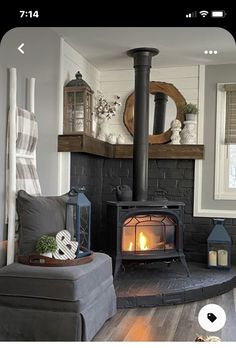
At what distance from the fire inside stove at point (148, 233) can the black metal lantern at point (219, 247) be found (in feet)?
1.18

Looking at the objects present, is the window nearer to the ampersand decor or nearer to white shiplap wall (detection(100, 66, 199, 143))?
white shiplap wall (detection(100, 66, 199, 143))

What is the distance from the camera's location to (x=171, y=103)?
264 centimetres

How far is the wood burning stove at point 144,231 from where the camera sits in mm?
2062

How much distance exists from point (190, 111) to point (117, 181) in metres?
0.69

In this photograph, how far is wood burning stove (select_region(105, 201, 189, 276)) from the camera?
2.06 meters

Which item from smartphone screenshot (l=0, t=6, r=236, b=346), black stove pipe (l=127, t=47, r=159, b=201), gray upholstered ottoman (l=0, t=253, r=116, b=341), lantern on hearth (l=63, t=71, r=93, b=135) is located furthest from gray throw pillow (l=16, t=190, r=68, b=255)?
black stove pipe (l=127, t=47, r=159, b=201)

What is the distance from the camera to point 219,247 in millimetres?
2457

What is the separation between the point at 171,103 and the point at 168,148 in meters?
0.31

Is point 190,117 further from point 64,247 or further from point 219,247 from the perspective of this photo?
point 64,247

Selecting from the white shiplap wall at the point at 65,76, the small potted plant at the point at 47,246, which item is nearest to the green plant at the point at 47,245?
the small potted plant at the point at 47,246

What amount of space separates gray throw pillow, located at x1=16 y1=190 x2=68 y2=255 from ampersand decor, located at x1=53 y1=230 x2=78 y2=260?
10cm
